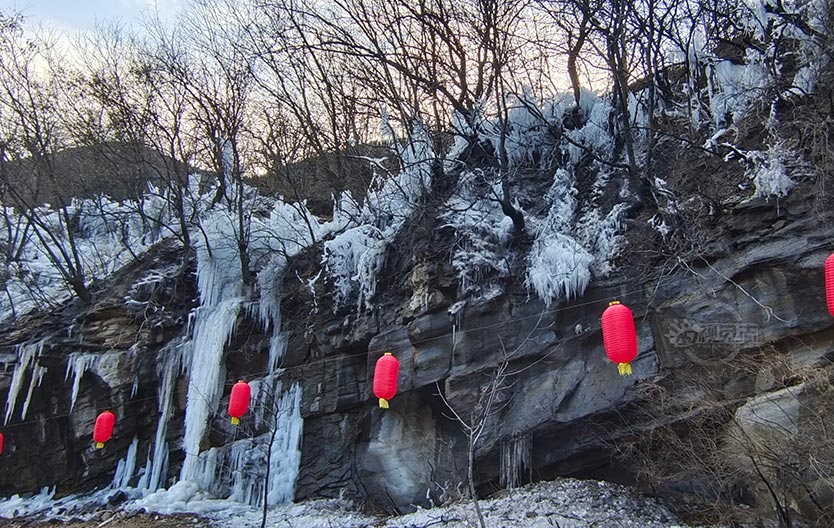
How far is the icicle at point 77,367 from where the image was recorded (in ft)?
35.0

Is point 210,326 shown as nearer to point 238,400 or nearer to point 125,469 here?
point 125,469

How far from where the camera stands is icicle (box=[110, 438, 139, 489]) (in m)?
10.3

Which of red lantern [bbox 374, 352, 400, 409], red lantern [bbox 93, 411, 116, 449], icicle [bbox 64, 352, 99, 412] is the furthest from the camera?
icicle [bbox 64, 352, 99, 412]

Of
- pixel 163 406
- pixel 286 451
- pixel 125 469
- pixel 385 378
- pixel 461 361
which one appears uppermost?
pixel 461 361

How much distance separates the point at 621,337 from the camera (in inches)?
219

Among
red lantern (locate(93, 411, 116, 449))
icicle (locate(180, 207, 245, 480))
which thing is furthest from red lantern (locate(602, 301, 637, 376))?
red lantern (locate(93, 411, 116, 449))

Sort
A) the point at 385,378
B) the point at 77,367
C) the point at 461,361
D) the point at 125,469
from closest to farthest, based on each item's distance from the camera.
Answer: the point at 385,378 < the point at 461,361 < the point at 125,469 < the point at 77,367

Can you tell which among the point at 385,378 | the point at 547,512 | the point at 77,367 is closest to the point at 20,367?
the point at 77,367

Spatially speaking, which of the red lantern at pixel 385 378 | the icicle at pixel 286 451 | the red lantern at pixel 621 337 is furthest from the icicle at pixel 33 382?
the red lantern at pixel 621 337

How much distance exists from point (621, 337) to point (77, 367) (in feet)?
33.9

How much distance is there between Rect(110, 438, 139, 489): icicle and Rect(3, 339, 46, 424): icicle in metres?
2.38

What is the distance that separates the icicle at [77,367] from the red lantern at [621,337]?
9902mm

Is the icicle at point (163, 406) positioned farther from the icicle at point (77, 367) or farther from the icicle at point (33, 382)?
the icicle at point (33, 382)

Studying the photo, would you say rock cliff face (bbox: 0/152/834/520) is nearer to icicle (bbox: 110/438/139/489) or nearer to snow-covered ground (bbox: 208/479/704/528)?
icicle (bbox: 110/438/139/489)
